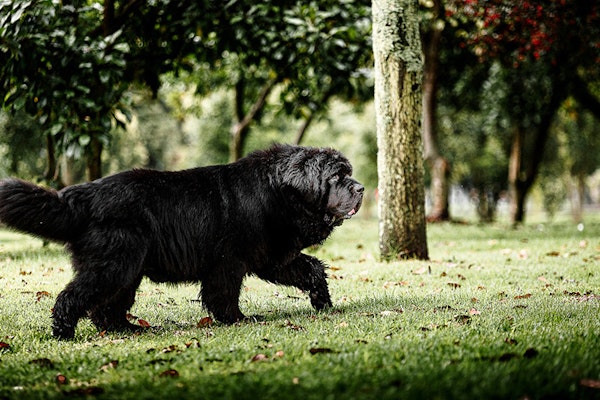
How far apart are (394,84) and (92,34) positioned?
5.04 meters

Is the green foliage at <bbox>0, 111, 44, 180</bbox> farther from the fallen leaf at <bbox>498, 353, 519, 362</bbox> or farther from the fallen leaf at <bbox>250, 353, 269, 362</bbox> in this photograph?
the fallen leaf at <bbox>498, 353, 519, 362</bbox>

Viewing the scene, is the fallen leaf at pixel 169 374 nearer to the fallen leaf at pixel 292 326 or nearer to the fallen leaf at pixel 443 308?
the fallen leaf at pixel 292 326

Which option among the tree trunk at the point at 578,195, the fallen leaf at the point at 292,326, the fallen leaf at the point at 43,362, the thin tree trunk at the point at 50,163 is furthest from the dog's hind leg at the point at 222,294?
the tree trunk at the point at 578,195

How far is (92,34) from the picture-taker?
10.4 m

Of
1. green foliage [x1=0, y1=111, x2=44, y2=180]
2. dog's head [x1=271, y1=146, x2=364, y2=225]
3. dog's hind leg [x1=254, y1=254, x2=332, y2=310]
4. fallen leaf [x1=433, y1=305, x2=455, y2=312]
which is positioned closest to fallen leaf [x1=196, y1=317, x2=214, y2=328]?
dog's hind leg [x1=254, y1=254, x2=332, y2=310]

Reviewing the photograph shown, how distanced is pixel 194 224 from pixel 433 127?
537 inches

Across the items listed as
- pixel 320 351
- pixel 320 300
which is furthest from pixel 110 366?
pixel 320 300

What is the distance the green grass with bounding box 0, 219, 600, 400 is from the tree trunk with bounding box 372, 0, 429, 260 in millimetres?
1208

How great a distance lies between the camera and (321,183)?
5473 millimetres

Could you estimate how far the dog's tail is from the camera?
15.4ft

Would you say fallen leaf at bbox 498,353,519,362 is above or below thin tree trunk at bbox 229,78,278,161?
below

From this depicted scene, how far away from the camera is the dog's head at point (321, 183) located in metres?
5.45

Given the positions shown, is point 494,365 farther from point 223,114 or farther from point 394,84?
point 223,114

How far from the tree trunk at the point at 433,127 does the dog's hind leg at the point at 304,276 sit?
40.2 feet
